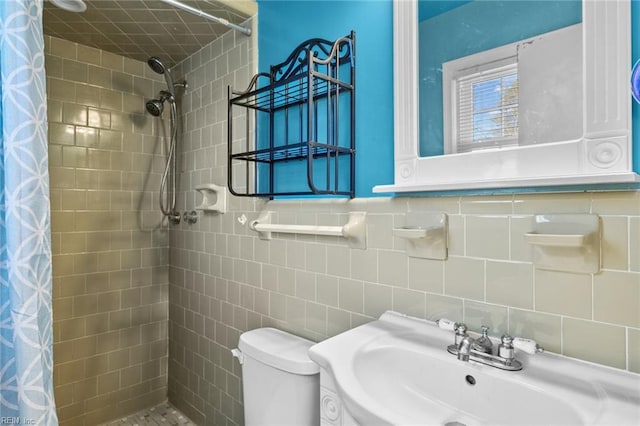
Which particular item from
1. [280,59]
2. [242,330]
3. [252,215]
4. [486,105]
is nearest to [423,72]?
[486,105]

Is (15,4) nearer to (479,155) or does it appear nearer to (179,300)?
(479,155)

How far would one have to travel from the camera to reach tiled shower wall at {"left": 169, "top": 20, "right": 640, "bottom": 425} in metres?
0.81

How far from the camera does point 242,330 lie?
5.75 ft

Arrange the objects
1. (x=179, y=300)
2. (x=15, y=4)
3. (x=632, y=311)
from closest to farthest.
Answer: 1. (x=632, y=311)
2. (x=15, y=4)
3. (x=179, y=300)

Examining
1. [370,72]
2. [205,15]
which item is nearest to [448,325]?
[370,72]

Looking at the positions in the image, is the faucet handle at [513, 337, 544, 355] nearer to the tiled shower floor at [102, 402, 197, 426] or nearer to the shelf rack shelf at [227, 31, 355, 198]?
the shelf rack shelf at [227, 31, 355, 198]

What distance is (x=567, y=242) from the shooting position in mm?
790

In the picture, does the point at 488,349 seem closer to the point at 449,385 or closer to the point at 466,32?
the point at 449,385

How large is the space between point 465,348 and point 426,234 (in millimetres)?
317

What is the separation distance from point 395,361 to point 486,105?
758 millimetres

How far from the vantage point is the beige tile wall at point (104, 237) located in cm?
194

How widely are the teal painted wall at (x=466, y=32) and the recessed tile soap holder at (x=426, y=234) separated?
0.20 m

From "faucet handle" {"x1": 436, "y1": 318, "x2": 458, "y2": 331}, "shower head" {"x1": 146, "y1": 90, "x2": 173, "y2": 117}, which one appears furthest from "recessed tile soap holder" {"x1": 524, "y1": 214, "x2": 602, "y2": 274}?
"shower head" {"x1": 146, "y1": 90, "x2": 173, "y2": 117}

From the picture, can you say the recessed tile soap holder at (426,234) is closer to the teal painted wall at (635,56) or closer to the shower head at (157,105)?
the teal painted wall at (635,56)
